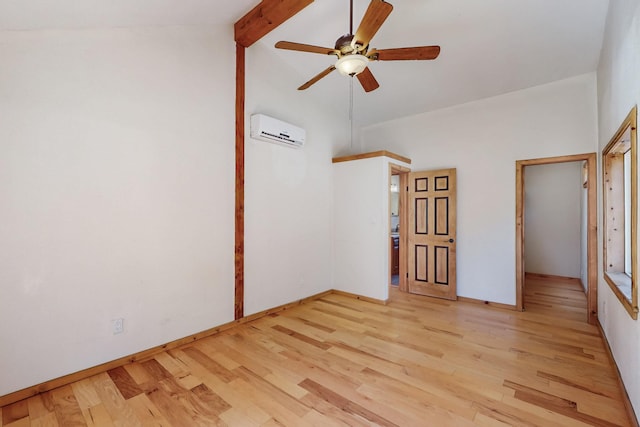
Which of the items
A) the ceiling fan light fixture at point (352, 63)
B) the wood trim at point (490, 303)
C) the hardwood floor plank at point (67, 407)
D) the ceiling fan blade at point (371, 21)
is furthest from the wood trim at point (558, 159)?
the hardwood floor plank at point (67, 407)

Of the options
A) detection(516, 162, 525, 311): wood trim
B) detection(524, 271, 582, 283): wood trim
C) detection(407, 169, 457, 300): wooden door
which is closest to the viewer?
detection(516, 162, 525, 311): wood trim

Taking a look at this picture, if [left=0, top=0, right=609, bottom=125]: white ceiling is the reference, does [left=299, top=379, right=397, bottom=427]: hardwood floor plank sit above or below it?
below

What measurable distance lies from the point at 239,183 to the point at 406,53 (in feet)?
7.19

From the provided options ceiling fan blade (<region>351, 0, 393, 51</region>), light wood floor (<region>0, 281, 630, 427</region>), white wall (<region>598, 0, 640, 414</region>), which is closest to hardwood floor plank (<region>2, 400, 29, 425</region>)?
light wood floor (<region>0, 281, 630, 427</region>)

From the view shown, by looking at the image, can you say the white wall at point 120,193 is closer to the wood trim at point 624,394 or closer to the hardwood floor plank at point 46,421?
the hardwood floor plank at point 46,421

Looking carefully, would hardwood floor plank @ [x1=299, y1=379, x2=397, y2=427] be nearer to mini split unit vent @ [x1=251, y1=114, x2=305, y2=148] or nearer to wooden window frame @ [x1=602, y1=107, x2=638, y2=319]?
wooden window frame @ [x1=602, y1=107, x2=638, y2=319]

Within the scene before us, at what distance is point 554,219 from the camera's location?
600 cm

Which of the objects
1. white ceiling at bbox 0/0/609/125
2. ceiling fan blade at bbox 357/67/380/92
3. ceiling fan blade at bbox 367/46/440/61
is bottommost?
ceiling fan blade at bbox 357/67/380/92

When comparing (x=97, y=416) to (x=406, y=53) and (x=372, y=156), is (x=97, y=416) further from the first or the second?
(x=372, y=156)

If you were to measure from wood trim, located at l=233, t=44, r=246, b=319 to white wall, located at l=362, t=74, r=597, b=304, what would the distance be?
9.67 feet

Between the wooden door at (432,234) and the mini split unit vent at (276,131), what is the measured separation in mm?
2033

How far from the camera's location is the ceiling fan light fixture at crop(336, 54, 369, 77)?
224 centimetres

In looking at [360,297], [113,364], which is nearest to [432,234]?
[360,297]

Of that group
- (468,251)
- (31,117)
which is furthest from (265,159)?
(468,251)
